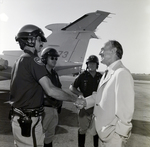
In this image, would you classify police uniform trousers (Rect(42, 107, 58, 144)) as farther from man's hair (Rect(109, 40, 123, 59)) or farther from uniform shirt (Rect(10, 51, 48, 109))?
man's hair (Rect(109, 40, 123, 59))

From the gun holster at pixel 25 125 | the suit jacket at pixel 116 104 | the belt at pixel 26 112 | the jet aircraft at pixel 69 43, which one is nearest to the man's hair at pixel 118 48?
the suit jacket at pixel 116 104

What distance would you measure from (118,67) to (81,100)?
2.78ft

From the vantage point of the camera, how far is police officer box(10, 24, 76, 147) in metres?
1.84

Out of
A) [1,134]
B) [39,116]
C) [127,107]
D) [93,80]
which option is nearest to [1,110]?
[1,134]

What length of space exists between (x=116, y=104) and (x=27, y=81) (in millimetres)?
1069

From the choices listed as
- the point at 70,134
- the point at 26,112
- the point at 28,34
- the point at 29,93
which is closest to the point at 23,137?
the point at 26,112

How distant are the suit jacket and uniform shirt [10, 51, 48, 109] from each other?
74 cm

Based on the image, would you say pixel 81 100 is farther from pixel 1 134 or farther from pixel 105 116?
pixel 1 134

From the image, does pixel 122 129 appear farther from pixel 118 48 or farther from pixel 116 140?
pixel 118 48

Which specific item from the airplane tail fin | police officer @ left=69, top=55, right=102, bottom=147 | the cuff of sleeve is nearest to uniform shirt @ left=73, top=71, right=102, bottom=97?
police officer @ left=69, top=55, right=102, bottom=147

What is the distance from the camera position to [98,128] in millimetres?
1780

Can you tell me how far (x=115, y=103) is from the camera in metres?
1.66

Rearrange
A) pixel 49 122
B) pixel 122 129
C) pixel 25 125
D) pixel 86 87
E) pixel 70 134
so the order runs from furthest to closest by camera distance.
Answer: pixel 70 134 < pixel 86 87 < pixel 49 122 < pixel 25 125 < pixel 122 129

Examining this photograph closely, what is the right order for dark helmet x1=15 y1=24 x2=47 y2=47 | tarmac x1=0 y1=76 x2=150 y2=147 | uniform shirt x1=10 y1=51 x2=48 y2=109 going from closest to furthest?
uniform shirt x1=10 y1=51 x2=48 y2=109 < dark helmet x1=15 y1=24 x2=47 y2=47 < tarmac x1=0 y1=76 x2=150 y2=147
